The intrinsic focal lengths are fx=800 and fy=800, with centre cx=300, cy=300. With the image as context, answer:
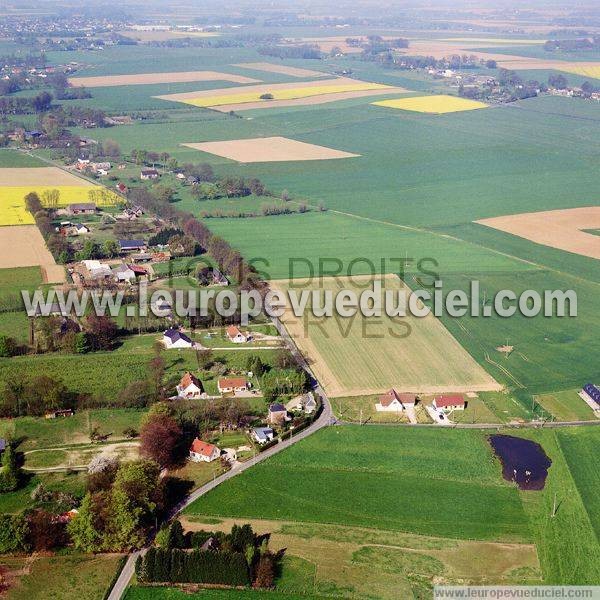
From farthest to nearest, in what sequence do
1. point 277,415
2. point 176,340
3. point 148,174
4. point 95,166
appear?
point 95,166 < point 148,174 < point 176,340 < point 277,415

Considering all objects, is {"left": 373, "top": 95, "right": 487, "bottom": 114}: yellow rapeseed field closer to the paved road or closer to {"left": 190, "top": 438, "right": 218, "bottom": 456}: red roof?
the paved road

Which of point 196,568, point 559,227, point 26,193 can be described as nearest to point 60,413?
point 196,568

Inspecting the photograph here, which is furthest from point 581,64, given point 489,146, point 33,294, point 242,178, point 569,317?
point 33,294

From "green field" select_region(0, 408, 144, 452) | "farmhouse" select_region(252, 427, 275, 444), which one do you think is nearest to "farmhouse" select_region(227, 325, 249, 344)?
"green field" select_region(0, 408, 144, 452)

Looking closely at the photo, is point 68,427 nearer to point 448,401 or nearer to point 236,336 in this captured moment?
point 236,336

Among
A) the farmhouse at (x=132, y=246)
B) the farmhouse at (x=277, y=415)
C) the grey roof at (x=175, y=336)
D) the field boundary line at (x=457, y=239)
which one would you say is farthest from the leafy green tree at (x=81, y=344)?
the field boundary line at (x=457, y=239)

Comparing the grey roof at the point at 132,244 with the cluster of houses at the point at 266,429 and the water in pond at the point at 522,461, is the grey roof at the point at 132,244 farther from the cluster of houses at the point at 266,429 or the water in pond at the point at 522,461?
the water in pond at the point at 522,461
